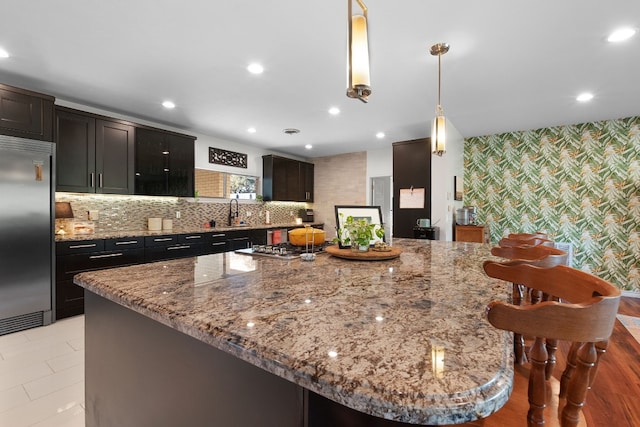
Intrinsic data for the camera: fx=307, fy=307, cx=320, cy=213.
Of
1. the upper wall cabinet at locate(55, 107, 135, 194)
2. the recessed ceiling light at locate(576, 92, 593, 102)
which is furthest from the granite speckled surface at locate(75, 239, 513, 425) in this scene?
the recessed ceiling light at locate(576, 92, 593, 102)

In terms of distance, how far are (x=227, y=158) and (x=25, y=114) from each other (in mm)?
2847

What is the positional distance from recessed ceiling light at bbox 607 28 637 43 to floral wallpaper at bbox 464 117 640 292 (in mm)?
2813

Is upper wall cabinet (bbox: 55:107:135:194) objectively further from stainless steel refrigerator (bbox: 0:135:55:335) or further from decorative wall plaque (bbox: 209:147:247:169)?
decorative wall plaque (bbox: 209:147:247:169)

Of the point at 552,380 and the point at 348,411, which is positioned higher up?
the point at 348,411

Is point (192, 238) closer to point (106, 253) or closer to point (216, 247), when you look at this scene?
point (216, 247)

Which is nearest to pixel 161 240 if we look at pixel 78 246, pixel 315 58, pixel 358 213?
pixel 78 246

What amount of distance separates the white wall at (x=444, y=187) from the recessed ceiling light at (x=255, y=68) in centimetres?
282

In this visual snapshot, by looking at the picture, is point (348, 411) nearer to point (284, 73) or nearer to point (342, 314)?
point (342, 314)

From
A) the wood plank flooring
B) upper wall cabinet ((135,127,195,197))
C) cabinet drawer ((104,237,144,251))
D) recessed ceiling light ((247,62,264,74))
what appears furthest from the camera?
upper wall cabinet ((135,127,195,197))

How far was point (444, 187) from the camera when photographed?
4590 mm

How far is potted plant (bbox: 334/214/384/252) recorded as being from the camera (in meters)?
1.76

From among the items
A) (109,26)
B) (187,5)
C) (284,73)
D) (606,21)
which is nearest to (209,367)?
(187,5)

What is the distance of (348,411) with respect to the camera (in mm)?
626

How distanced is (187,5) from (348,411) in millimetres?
2437
